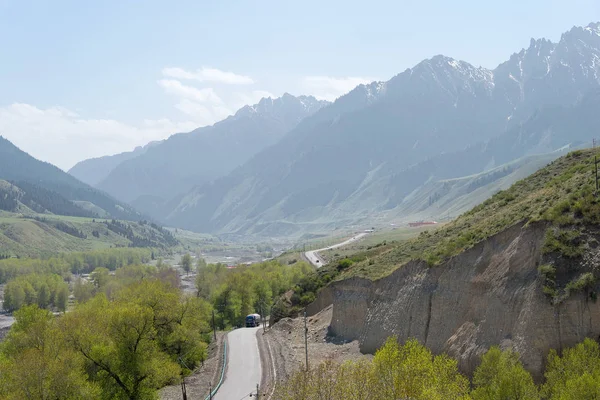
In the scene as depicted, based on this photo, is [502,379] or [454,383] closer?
[454,383]

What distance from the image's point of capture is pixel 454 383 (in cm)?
3272

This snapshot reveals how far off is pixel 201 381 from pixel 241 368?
444 centimetres

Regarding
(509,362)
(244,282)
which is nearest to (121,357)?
(509,362)

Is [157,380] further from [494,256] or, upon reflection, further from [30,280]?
[30,280]

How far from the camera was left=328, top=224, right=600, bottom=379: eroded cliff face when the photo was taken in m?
36.4

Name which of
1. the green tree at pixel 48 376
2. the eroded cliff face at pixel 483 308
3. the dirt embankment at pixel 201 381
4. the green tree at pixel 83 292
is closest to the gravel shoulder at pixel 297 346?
the eroded cliff face at pixel 483 308

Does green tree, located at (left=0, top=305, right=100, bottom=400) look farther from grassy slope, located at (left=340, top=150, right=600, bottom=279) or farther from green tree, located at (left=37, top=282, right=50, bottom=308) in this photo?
green tree, located at (left=37, top=282, right=50, bottom=308)

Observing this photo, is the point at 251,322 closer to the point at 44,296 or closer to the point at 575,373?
the point at 575,373

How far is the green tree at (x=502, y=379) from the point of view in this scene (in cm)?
3200

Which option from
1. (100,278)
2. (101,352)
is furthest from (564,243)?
(100,278)

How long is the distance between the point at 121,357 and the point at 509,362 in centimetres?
3497

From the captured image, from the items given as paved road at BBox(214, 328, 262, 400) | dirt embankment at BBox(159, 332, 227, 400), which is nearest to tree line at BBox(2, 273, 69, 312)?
paved road at BBox(214, 328, 262, 400)

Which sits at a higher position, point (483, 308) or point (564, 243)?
point (564, 243)

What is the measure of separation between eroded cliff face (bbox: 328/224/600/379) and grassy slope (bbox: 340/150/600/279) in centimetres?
165
